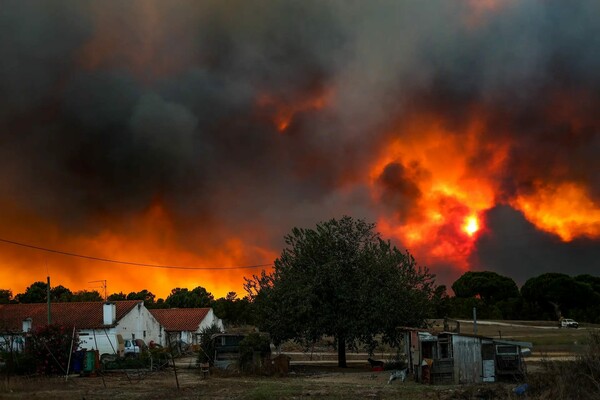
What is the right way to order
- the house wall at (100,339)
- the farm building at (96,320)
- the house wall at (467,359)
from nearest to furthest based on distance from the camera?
the house wall at (467,359) < the house wall at (100,339) < the farm building at (96,320)

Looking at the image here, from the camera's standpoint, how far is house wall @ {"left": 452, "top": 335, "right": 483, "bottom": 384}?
35.3m

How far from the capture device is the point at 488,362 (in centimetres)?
3509

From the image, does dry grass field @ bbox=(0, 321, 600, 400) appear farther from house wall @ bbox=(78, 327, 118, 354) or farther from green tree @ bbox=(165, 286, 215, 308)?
green tree @ bbox=(165, 286, 215, 308)

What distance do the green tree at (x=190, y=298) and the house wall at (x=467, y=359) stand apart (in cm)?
10296

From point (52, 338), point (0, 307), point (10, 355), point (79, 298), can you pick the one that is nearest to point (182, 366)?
point (52, 338)

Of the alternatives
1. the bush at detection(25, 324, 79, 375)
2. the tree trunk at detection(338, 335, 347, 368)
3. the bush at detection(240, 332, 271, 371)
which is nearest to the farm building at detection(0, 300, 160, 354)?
the bush at detection(25, 324, 79, 375)

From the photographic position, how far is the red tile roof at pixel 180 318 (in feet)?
281

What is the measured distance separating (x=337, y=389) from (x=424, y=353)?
8682mm

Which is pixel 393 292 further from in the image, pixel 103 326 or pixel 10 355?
pixel 103 326

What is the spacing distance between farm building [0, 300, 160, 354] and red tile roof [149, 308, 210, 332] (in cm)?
680

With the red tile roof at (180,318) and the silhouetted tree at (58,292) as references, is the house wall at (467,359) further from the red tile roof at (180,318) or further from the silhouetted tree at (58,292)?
the silhouetted tree at (58,292)

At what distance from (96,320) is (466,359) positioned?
46334 millimetres

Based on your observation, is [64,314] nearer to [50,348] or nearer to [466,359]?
[50,348]

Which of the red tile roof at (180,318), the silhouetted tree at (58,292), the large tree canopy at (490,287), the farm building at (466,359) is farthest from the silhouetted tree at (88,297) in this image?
the farm building at (466,359)
